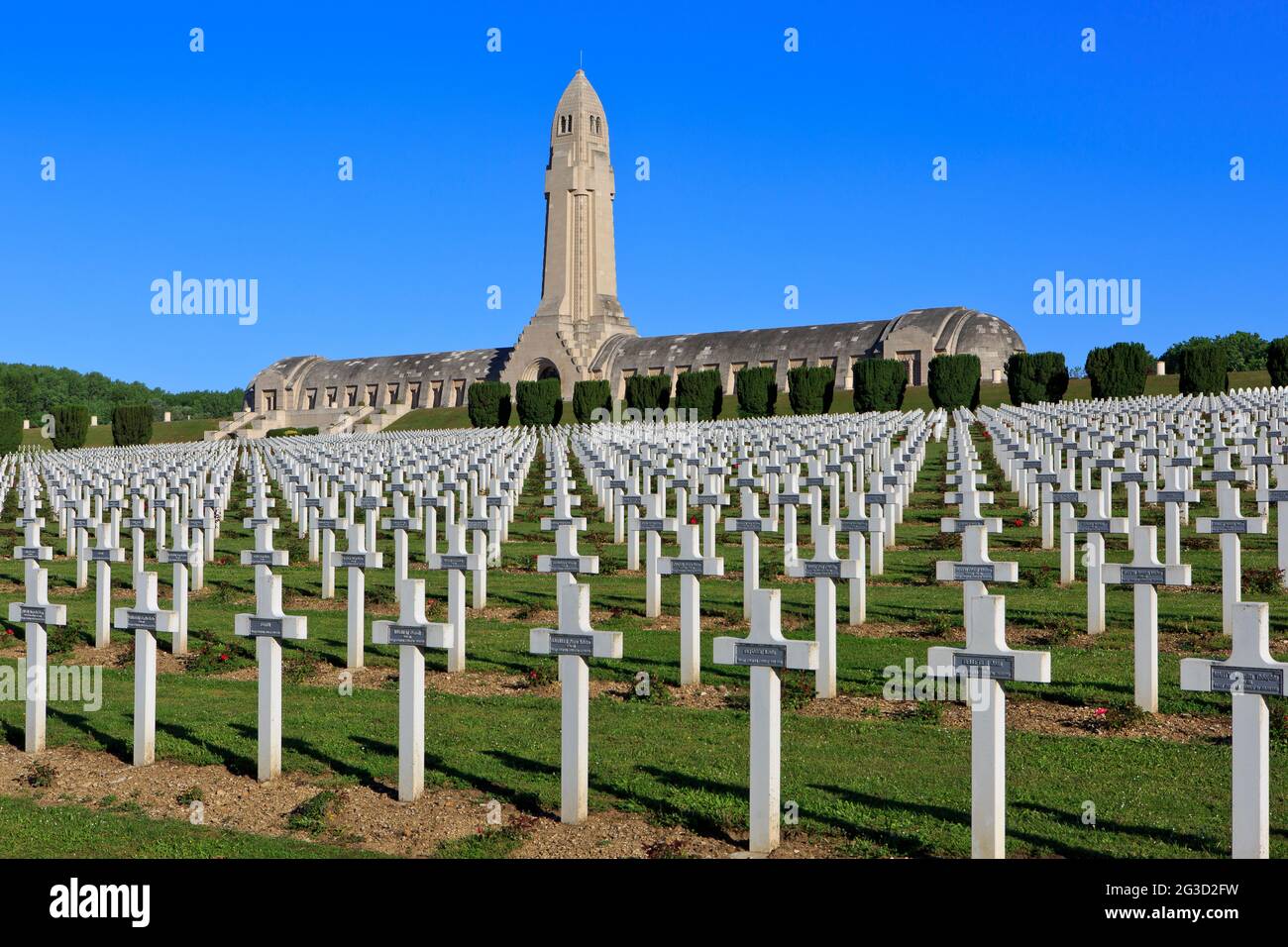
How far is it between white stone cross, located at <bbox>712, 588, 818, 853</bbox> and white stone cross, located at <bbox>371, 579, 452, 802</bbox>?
63.7 inches

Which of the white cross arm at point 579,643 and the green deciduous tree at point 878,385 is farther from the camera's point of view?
the green deciduous tree at point 878,385

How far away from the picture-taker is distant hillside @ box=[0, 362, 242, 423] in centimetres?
13688

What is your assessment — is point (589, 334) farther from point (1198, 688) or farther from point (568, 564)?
point (1198, 688)

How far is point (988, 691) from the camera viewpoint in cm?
513

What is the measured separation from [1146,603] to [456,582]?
4553mm

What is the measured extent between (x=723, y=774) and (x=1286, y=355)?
4664 cm

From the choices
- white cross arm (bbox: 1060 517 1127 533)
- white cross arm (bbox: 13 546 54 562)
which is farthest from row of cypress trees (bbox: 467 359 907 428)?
white cross arm (bbox: 1060 517 1127 533)

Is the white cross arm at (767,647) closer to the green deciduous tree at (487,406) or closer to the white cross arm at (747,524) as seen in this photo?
the white cross arm at (747,524)

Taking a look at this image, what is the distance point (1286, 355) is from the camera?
151ft

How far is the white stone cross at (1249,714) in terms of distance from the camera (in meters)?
4.58

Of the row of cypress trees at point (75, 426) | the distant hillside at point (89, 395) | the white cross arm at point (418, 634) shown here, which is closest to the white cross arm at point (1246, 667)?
the white cross arm at point (418, 634)

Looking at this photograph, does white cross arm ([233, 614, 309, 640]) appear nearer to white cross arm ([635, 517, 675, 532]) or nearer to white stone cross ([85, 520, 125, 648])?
white stone cross ([85, 520, 125, 648])

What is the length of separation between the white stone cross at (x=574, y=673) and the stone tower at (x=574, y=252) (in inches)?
3184
